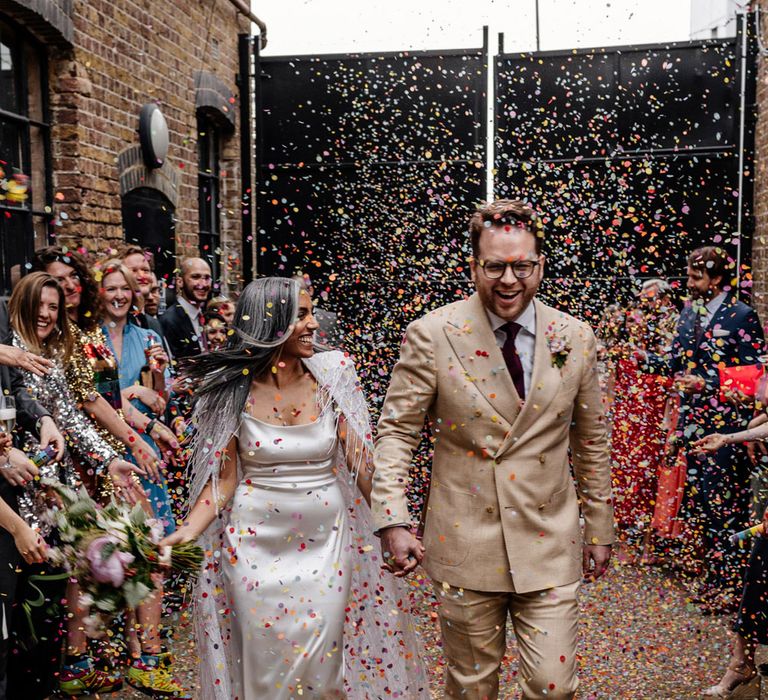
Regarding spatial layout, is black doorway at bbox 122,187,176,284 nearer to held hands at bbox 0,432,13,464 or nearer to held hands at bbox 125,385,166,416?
held hands at bbox 125,385,166,416

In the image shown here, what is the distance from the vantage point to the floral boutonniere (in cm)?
331

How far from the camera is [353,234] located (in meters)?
10.5

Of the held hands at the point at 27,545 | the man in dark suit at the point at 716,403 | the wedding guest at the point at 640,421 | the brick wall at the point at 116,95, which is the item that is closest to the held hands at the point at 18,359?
the held hands at the point at 27,545

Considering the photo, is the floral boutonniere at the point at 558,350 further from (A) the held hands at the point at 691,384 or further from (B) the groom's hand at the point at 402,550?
(A) the held hands at the point at 691,384

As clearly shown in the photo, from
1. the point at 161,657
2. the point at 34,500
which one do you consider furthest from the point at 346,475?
the point at 161,657

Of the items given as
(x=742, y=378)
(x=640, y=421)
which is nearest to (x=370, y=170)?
(x=640, y=421)

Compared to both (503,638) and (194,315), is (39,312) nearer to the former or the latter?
(194,315)

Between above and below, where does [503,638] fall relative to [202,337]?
below

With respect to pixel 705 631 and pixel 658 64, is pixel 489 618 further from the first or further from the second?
pixel 658 64

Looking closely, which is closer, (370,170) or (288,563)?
(288,563)

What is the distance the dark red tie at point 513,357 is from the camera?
331 centimetres

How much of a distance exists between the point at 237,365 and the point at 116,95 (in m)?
4.31

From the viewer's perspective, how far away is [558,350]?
331 cm

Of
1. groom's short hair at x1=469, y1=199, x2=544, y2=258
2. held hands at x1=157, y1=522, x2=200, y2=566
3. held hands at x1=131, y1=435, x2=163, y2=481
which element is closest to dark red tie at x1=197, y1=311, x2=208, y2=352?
held hands at x1=131, y1=435, x2=163, y2=481
